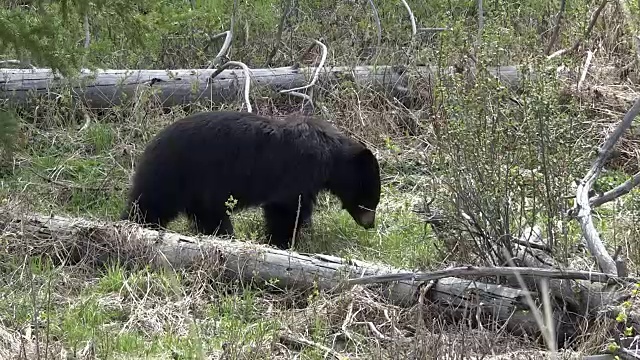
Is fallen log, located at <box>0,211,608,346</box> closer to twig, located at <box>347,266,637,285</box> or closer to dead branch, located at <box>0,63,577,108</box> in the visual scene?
twig, located at <box>347,266,637,285</box>

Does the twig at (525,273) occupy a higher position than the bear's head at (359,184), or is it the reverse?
the twig at (525,273)

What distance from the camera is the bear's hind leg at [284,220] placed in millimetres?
7075

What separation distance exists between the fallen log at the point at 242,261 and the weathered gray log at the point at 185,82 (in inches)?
126

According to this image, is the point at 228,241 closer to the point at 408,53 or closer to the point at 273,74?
the point at 273,74

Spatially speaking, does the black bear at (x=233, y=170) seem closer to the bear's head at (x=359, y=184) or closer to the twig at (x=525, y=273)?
the bear's head at (x=359, y=184)

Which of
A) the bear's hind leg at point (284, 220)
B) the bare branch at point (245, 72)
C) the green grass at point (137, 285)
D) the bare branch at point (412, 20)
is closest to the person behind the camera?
the green grass at point (137, 285)

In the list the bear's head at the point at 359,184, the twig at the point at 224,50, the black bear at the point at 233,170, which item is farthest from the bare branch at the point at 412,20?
→ the black bear at the point at 233,170

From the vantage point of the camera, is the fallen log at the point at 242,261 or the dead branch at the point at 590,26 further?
the dead branch at the point at 590,26

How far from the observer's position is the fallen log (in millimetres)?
5238

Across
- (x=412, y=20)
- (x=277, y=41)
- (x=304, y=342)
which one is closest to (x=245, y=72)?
(x=277, y=41)

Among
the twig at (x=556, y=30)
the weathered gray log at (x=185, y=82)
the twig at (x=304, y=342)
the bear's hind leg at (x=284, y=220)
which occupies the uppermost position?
the twig at (x=556, y=30)

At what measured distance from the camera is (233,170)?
718 centimetres

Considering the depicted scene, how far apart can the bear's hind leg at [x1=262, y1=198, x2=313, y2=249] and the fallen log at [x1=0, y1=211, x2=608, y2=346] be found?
939 mm

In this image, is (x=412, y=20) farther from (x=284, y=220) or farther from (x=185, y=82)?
(x=284, y=220)
